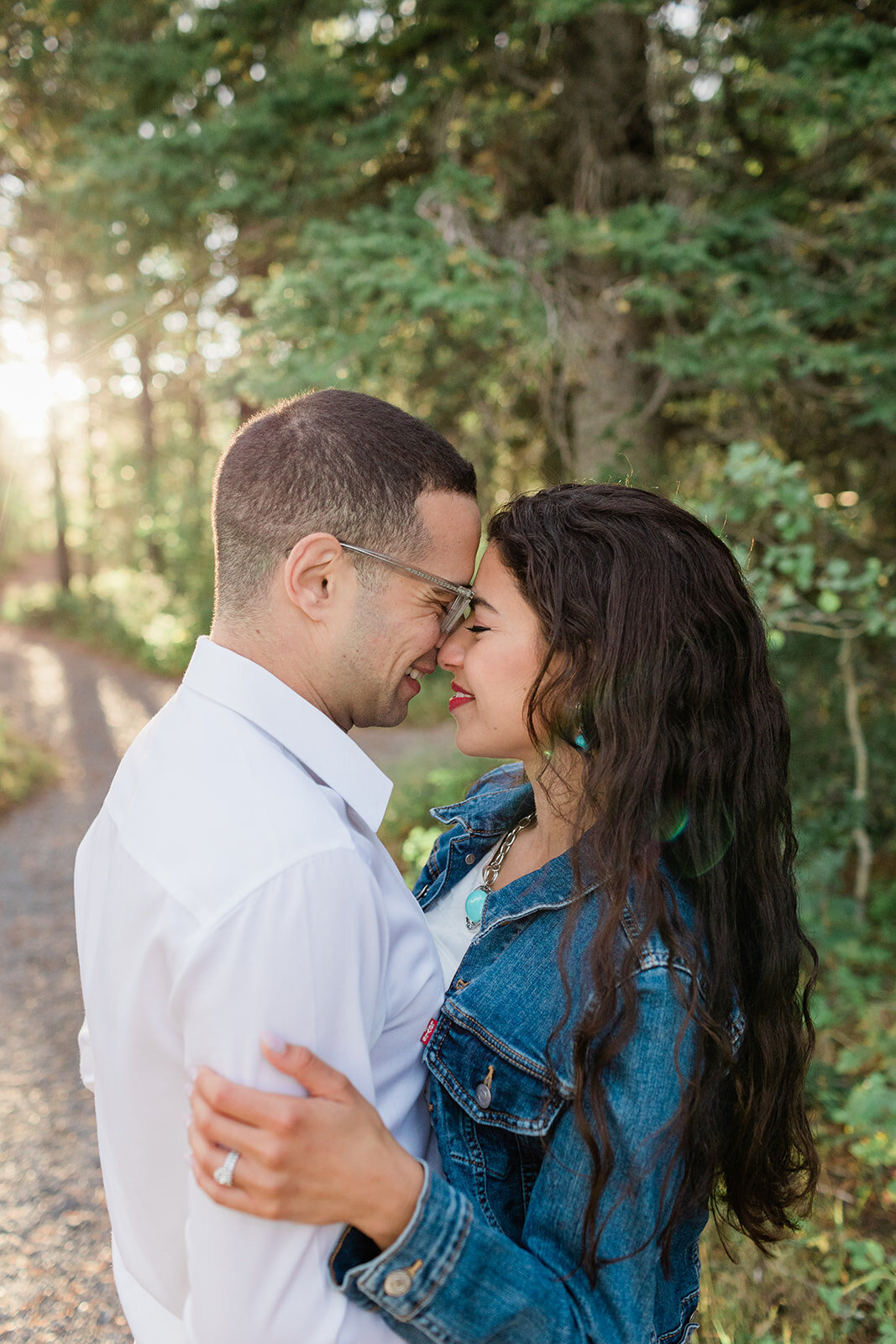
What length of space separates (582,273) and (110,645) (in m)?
13.5

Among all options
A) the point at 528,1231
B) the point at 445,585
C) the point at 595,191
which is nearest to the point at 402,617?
the point at 445,585

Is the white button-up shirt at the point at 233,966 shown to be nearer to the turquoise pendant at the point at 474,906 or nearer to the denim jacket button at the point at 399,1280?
the denim jacket button at the point at 399,1280

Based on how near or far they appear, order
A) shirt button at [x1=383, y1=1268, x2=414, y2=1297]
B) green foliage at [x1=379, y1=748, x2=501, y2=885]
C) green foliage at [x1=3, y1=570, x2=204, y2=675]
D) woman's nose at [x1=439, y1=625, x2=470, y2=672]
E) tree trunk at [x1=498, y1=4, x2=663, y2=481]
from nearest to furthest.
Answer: shirt button at [x1=383, y1=1268, x2=414, y2=1297]
woman's nose at [x1=439, y1=625, x2=470, y2=672]
tree trunk at [x1=498, y1=4, x2=663, y2=481]
green foliage at [x1=379, y1=748, x2=501, y2=885]
green foliage at [x1=3, y1=570, x2=204, y2=675]

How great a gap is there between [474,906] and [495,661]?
1.95ft

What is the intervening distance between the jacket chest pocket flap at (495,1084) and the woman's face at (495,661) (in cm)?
63

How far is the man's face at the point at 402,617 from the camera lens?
5.89 feet

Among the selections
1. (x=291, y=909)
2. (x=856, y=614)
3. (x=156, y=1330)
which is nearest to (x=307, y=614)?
(x=291, y=909)

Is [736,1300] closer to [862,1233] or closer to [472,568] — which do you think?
[862,1233]

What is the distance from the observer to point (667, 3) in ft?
17.5

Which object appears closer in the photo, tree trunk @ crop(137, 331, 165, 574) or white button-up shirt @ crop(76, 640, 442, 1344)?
white button-up shirt @ crop(76, 640, 442, 1344)

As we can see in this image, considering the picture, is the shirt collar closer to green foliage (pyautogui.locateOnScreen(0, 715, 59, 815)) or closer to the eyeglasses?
the eyeglasses

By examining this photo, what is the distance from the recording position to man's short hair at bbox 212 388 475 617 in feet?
5.73

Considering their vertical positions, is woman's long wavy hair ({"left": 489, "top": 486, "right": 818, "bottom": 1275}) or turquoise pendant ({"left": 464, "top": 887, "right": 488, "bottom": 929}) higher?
woman's long wavy hair ({"left": 489, "top": 486, "right": 818, "bottom": 1275})

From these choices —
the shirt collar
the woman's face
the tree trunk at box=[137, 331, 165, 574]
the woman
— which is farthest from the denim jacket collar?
the tree trunk at box=[137, 331, 165, 574]
